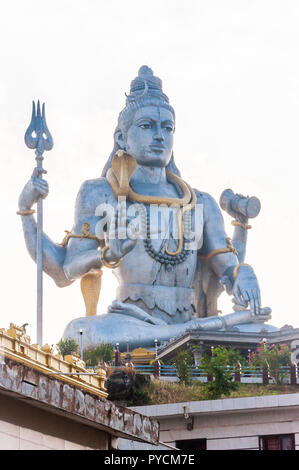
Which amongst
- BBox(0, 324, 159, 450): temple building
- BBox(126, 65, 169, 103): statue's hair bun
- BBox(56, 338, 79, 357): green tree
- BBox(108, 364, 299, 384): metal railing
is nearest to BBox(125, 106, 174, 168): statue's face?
BBox(126, 65, 169, 103): statue's hair bun

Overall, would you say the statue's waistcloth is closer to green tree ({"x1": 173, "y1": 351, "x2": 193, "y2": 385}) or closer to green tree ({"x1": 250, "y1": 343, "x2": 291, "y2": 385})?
green tree ({"x1": 173, "y1": 351, "x2": 193, "y2": 385})

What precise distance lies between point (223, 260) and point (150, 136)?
347 cm

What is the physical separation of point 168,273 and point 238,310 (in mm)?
1930

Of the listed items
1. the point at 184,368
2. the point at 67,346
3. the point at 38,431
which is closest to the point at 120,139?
the point at 67,346

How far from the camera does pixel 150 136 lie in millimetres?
28594

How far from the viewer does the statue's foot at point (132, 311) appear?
88.8 feet

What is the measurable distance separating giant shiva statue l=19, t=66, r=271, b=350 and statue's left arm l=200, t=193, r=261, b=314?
0.08ft

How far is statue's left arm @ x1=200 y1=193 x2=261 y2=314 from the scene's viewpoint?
27.6m

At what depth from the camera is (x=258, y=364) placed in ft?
72.7

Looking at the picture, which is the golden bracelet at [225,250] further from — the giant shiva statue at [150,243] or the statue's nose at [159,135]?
the statue's nose at [159,135]

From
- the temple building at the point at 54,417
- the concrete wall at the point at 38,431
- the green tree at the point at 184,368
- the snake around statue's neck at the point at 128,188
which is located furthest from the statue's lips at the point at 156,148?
the concrete wall at the point at 38,431

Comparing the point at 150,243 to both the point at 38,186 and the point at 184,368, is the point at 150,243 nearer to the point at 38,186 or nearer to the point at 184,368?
the point at 38,186
